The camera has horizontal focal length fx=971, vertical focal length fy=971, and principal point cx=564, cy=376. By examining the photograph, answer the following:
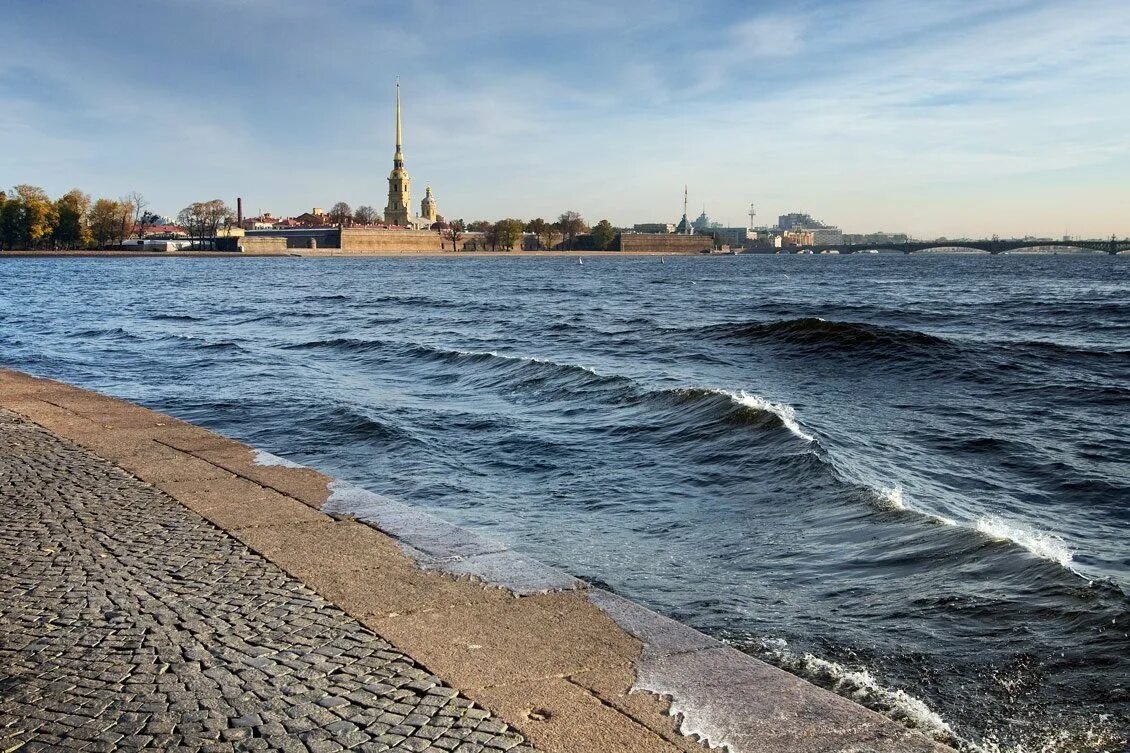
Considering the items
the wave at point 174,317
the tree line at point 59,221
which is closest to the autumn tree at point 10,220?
the tree line at point 59,221

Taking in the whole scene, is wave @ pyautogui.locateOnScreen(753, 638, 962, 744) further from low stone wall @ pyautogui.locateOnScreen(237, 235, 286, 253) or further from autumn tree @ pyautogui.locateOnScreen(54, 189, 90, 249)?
low stone wall @ pyautogui.locateOnScreen(237, 235, 286, 253)

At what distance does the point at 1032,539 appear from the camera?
7.80 m

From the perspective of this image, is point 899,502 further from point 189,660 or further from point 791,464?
point 189,660

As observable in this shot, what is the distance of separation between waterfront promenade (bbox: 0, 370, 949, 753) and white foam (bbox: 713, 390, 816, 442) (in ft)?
20.3

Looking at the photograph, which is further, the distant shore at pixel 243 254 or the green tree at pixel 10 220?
the distant shore at pixel 243 254

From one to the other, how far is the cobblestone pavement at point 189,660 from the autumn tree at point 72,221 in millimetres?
141970

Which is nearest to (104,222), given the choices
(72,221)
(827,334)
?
(72,221)

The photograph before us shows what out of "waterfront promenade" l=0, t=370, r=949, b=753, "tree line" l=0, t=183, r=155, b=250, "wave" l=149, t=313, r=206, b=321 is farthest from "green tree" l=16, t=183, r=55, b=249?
"waterfront promenade" l=0, t=370, r=949, b=753

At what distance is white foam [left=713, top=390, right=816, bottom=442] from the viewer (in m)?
12.0

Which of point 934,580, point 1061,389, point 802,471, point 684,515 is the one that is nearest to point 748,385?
point 1061,389

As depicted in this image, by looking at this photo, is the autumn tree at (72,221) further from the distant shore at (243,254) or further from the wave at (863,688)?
the wave at (863,688)

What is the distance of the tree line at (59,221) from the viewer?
416 feet

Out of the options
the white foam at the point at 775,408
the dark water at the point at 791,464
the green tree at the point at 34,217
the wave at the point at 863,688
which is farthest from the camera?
the green tree at the point at 34,217

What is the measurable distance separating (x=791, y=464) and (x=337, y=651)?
6.88 m
